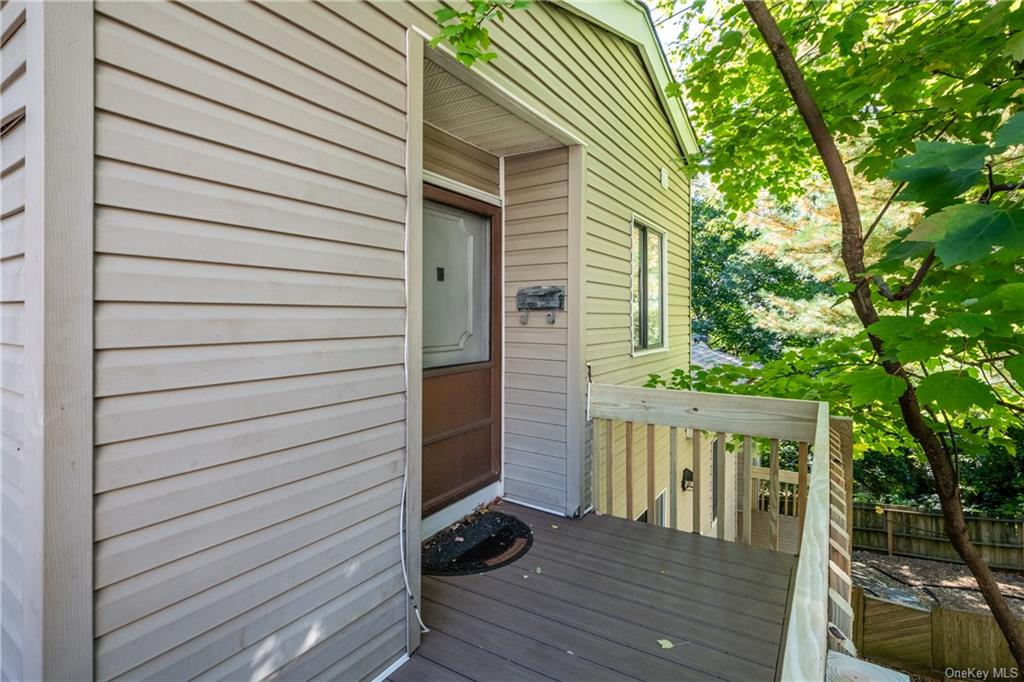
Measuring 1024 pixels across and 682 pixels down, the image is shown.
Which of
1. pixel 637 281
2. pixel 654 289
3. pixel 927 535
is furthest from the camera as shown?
pixel 927 535

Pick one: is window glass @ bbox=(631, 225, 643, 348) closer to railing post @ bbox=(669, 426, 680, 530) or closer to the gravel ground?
railing post @ bbox=(669, 426, 680, 530)

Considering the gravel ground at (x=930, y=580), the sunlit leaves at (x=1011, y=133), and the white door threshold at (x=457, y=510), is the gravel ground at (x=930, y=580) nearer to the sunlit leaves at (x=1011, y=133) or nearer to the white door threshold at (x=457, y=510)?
the white door threshold at (x=457, y=510)

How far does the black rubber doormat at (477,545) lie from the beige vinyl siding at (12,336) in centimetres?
179

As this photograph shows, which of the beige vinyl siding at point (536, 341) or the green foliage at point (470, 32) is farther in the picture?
the beige vinyl siding at point (536, 341)

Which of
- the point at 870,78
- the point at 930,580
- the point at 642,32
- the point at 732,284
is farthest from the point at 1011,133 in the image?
the point at 732,284

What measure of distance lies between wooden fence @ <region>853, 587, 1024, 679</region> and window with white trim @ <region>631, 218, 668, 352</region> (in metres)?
3.06

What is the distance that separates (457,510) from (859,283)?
299 cm

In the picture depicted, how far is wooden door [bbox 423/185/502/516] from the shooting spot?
10.3 ft

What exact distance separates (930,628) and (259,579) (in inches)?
209

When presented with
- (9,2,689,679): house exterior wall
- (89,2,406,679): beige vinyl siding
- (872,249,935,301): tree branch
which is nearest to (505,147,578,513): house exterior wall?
(9,2,689,679): house exterior wall

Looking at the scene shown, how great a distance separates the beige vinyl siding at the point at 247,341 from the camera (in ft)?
4.15

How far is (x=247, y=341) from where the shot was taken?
1531 mm

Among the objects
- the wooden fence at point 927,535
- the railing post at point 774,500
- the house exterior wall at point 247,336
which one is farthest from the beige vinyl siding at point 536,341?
the wooden fence at point 927,535
